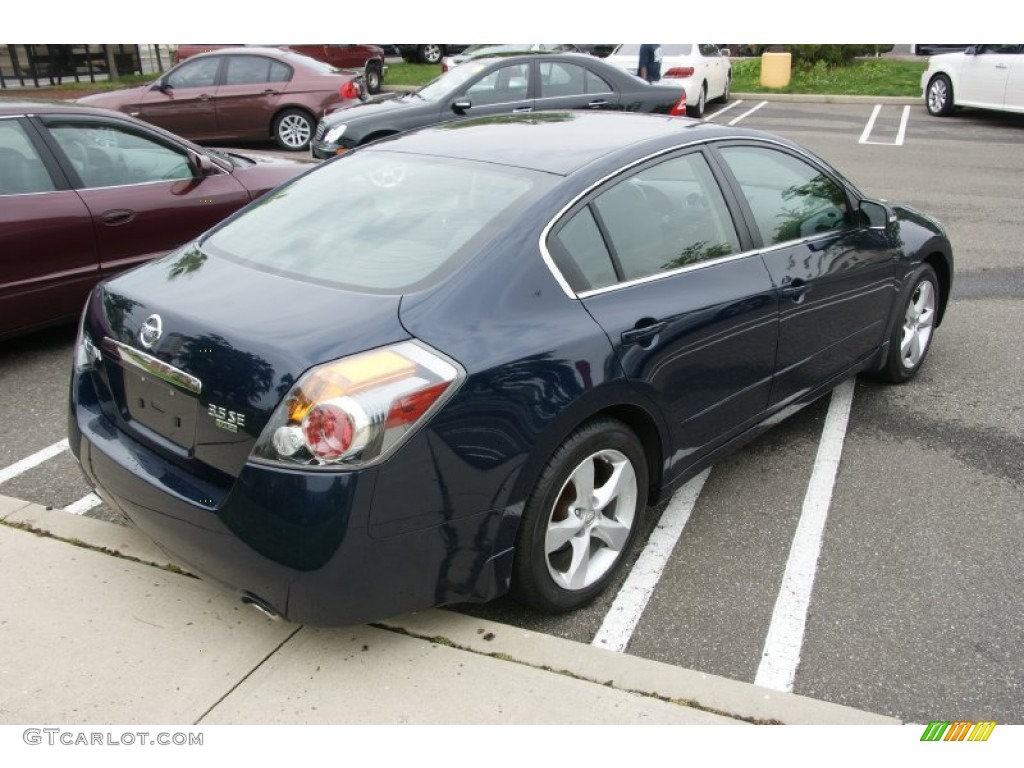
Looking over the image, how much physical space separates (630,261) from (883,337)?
2.08m

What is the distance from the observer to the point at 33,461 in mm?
4367

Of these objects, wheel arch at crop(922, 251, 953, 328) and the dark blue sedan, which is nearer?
the dark blue sedan

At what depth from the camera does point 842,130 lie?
611 inches

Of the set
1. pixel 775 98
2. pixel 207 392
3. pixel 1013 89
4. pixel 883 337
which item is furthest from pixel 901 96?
pixel 207 392

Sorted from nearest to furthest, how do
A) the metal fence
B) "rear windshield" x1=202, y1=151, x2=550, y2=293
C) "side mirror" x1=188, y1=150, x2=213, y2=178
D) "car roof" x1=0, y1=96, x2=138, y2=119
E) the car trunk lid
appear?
the car trunk lid
"rear windshield" x1=202, y1=151, x2=550, y2=293
"car roof" x1=0, y1=96, x2=138, y2=119
"side mirror" x1=188, y1=150, x2=213, y2=178
the metal fence

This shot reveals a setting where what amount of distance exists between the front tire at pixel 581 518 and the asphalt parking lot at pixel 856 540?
151 mm

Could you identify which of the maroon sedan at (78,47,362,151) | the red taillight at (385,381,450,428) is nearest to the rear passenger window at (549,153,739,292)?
the red taillight at (385,381,450,428)

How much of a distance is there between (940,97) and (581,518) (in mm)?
16639

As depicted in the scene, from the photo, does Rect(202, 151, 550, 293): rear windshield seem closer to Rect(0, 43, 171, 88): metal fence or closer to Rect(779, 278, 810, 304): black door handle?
Rect(779, 278, 810, 304): black door handle

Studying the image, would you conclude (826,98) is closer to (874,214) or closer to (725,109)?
(725,109)

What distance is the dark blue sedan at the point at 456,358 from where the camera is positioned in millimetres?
2645

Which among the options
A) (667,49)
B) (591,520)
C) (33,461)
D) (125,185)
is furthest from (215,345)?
(667,49)

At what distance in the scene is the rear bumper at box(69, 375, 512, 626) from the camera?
102 inches

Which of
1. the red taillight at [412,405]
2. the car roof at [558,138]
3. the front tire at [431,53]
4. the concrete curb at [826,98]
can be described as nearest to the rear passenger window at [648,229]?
the car roof at [558,138]
